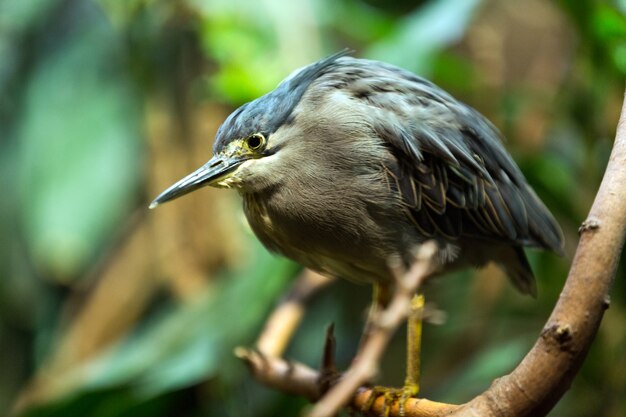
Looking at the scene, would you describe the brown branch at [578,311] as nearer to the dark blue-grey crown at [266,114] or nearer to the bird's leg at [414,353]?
the bird's leg at [414,353]

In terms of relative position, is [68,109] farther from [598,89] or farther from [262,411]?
[598,89]

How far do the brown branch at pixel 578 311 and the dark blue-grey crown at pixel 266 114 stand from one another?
683mm

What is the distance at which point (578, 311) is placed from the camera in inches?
36.4

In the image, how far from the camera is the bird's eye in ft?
5.00

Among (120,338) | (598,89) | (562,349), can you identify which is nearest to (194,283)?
(120,338)

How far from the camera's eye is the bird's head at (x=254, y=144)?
1.52 m

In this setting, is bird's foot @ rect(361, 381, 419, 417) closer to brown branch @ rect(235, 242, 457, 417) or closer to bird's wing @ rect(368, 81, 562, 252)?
brown branch @ rect(235, 242, 457, 417)

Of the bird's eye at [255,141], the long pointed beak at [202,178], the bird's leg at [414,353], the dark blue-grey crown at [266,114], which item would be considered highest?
the dark blue-grey crown at [266,114]

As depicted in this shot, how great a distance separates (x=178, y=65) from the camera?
313cm

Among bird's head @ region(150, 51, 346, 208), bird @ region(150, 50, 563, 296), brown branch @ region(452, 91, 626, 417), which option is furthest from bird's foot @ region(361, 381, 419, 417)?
brown branch @ region(452, 91, 626, 417)

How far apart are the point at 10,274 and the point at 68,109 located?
27.8 inches

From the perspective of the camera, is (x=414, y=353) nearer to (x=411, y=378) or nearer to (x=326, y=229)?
(x=411, y=378)

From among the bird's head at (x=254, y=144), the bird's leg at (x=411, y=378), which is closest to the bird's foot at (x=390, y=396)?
the bird's leg at (x=411, y=378)

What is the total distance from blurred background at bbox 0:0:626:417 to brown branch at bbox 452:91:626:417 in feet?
3.19
